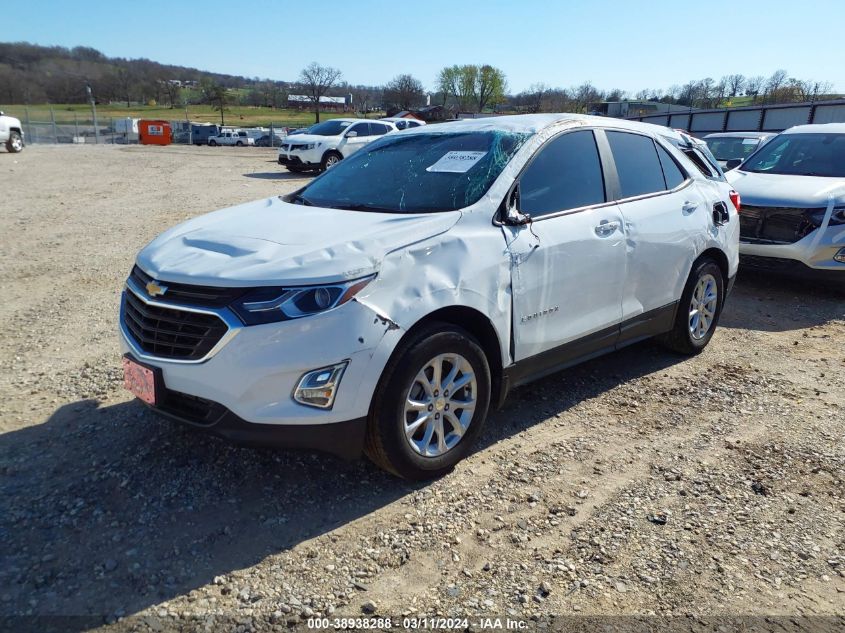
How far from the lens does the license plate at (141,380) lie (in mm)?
3021

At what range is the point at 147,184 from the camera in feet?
52.3

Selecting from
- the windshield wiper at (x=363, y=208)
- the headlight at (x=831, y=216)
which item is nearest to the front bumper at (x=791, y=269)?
the headlight at (x=831, y=216)

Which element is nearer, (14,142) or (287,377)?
(287,377)

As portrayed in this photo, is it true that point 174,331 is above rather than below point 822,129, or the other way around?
below

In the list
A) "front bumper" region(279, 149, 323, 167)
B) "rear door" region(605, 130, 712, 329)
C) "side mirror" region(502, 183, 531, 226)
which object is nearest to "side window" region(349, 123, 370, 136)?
"front bumper" region(279, 149, 323, 167)

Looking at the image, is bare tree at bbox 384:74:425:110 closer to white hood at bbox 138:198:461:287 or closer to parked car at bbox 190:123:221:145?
parked car at bbox 190:123:221:145

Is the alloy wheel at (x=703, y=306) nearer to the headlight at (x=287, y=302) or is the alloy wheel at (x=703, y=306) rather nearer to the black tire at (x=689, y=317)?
the black tire at (x=689, y=317)

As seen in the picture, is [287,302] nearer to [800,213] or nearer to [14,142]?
[800,213]

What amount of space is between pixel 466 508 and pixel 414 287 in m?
1.11

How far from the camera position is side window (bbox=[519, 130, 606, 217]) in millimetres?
3768

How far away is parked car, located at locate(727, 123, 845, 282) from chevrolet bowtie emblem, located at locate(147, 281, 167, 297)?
21.3ft

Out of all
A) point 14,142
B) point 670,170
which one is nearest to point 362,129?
point 14,142

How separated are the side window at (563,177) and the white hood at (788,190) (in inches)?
158

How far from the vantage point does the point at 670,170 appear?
16.0 feet
